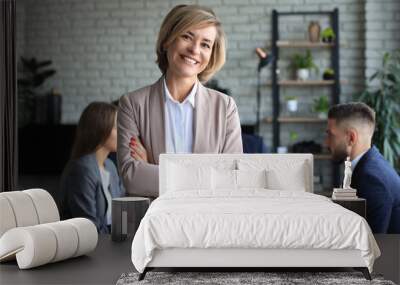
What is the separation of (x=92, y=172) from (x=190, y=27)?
54.0 inches

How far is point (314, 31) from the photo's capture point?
8.59m

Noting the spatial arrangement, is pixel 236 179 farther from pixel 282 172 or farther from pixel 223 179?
pixel 282 172

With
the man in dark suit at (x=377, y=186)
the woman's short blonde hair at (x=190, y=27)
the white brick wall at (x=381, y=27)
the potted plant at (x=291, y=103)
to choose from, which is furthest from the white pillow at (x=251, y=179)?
the white brick wall at (x=381, y=27)

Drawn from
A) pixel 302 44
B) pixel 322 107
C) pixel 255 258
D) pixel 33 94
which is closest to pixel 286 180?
pixel 255 258

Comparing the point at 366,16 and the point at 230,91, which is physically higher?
the point at 366,16

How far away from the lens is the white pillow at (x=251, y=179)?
15.6ft

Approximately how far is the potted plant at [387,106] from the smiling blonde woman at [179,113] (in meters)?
3.35

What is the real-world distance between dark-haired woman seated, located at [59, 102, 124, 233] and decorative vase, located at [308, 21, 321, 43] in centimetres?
356

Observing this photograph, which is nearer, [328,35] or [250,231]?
[250,231]

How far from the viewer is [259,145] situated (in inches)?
304

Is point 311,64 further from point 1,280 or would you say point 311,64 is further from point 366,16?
point 1,280

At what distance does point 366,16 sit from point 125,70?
2.95 m

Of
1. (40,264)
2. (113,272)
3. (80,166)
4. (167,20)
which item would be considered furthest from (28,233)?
(167,20)

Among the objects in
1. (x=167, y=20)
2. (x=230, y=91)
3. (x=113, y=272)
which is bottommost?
(x=113, y=272)
